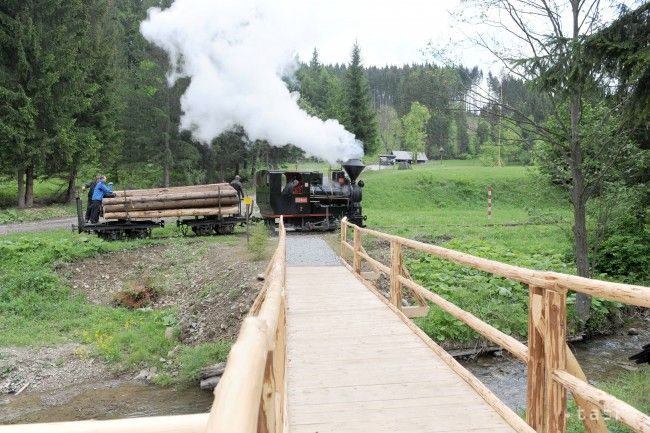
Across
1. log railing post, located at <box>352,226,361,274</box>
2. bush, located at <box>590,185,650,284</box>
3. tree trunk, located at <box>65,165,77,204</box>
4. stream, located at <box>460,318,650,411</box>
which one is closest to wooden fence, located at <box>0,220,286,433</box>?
stream, located at <box>460,318,650,411</box>

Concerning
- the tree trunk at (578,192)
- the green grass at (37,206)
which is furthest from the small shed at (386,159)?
the tree trunk at (578,192)

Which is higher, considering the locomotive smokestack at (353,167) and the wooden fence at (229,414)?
the locomotive smokestack at (353,167)

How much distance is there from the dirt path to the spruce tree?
96.9 feet

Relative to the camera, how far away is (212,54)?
27859mm

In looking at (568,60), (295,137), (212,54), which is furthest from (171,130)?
(568,60)

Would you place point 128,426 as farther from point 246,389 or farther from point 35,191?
point 35,191

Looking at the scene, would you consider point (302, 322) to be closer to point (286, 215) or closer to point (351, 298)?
point (351, 298)

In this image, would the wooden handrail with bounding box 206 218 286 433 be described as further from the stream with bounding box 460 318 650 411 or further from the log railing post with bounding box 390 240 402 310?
the stream with bounding box 460 318 650 411

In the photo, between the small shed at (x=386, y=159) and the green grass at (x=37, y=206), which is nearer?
the green grass at (x=37, y=206)

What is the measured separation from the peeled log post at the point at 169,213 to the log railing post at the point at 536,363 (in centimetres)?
1597

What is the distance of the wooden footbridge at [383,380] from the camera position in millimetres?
1177

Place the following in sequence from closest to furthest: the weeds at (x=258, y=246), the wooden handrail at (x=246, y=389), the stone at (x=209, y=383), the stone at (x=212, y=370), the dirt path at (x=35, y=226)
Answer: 1. the wooden handrail at (x=246, y=389)
2. the stone at (x=209, y=383)
3. the stone at (x=212, y=370)
4. the weeds at (x=258, y=246)
5. the dirt path at (x=35, y=226)

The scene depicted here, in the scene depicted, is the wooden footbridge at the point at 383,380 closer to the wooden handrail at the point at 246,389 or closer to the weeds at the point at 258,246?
the wooden handrail at the point at 246,389

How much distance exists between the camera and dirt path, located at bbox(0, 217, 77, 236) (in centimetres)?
1861
